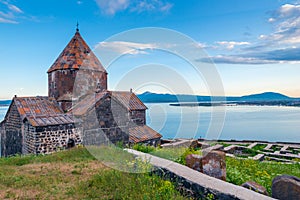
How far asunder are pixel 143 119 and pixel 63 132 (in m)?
6.09

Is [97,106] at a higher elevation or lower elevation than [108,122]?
higher

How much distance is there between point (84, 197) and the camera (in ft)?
14.2

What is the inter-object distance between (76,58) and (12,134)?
20.8 feet

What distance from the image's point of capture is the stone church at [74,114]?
40.2 feet

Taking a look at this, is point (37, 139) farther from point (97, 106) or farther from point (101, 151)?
point (101, 151)

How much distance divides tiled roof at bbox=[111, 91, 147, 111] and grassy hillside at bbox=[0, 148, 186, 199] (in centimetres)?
858

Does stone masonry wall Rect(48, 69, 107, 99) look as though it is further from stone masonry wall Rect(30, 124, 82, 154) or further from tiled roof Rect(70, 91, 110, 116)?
stone masonry wall Rect(30, 124, 82, 154)

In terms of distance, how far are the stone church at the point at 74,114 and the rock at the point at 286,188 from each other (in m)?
10.2

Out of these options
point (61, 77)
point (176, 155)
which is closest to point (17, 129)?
point (61, 77)

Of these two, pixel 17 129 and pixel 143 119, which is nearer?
pixel 17 129

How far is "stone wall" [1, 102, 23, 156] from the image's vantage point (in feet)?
43.8

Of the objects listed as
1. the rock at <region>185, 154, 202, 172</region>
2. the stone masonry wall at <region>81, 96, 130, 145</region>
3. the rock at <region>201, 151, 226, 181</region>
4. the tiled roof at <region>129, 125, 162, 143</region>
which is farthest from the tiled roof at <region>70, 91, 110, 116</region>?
the rock at <region>201, 151, 226, 181</region>

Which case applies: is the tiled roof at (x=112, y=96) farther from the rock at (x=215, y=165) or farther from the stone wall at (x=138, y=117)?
the rock at (x=215, y=165)

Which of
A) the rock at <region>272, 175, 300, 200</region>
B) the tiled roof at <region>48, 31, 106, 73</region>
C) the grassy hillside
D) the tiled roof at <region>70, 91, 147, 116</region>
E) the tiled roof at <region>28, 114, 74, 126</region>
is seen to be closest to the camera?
the rock at <region>272, 175, 300, 200</region>
